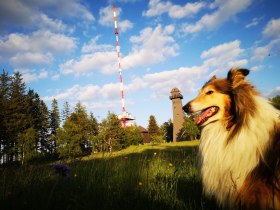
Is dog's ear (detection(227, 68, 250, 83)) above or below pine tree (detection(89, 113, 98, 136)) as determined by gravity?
below

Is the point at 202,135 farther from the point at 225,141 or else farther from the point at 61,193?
the point at 61,193

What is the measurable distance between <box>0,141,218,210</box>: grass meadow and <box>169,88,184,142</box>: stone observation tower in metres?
79.7

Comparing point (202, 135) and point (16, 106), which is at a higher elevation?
point (16, 106)

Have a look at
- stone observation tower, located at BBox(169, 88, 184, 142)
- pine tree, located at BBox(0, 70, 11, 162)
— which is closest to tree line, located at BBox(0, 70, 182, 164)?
pine tree, located at BBox(0, 70, 11, 162)

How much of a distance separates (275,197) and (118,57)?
5826cm

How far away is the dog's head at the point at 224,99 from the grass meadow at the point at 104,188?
1.43 meters

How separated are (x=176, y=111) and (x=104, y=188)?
8322 centimetres

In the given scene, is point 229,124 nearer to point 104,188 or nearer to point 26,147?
point 104,188

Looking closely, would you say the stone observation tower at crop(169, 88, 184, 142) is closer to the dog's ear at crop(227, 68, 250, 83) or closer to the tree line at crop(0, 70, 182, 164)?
the tree line at crop(0, 70, 182, 164)

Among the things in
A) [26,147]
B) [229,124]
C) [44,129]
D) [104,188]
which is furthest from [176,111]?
[229,124]

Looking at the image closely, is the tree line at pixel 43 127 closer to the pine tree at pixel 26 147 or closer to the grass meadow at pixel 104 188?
the pine tree at pixel 26 147

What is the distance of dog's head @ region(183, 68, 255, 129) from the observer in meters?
4.02

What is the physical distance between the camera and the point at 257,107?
390 cm

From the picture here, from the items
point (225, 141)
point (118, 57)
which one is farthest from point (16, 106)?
point (225, 141)
